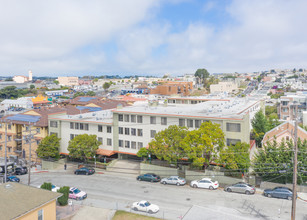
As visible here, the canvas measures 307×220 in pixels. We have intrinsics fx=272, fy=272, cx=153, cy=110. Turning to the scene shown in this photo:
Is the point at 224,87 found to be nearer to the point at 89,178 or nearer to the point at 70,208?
the point at 89,178

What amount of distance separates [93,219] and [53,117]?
94.4ft

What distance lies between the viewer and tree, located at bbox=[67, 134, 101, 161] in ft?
144

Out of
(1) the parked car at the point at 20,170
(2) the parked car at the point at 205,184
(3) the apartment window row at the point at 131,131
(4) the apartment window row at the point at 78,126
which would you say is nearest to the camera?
(2) the parked car at the point at 205,184

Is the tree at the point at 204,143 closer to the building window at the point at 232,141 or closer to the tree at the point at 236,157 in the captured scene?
the tree at the point at 236,157

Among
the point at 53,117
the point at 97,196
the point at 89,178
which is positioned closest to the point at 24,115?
the point at 53,117

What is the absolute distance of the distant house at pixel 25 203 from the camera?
2064 centimetres

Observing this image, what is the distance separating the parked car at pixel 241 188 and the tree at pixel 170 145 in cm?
741

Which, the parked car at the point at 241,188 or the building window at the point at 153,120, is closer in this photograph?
the parked car at the point at 241,188

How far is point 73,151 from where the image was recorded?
44688mm

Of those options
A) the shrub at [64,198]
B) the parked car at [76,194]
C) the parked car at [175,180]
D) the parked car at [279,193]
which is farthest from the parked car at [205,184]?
the shrub at [64,198]

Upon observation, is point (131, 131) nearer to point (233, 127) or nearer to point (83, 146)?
point (83, 146)

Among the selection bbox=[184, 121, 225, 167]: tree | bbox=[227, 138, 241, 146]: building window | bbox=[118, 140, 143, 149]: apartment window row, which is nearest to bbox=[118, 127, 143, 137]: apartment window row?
bbox=[118, 140, 143, 149]: apartment window row

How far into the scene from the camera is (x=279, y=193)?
32.2m

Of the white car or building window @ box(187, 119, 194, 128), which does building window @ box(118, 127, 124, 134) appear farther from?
the white car
